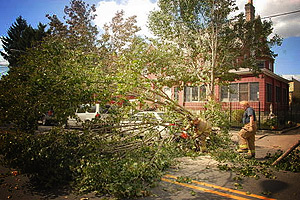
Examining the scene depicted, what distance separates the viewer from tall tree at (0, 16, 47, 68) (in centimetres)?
2475

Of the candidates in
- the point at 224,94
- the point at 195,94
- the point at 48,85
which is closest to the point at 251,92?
the point at 224,94

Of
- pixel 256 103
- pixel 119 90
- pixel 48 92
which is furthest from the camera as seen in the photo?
pixel 256 103

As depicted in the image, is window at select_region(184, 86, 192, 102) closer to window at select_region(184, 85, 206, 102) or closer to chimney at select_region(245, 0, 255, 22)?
window at select_region(184, 85, 206, 102)

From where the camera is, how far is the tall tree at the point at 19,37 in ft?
81.2

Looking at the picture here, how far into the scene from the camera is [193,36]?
493 inches

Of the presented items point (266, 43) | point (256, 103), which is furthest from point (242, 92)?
point (266, 43)

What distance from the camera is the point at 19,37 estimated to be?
84.9ft

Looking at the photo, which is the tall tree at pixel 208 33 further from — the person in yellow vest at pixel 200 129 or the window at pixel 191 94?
the window at pixel 191 94

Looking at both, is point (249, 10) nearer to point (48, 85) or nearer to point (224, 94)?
point (224, 94)

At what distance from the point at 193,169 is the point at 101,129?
2.82 m

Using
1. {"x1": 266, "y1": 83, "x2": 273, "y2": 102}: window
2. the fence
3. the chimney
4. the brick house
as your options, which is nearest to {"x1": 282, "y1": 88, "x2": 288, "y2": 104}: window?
the brick house

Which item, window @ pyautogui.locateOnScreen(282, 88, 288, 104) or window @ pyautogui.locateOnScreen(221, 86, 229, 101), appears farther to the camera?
window @ pyautogui.locateOnScreen(282, 88, 288, 104)

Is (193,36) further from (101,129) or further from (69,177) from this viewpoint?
(69,177)

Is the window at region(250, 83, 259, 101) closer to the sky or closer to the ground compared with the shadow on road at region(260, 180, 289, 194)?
closer to the sky
